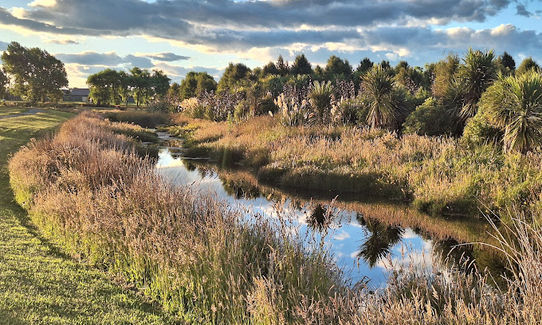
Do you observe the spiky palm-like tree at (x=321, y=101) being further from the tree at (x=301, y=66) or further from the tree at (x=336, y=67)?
the tree at (x=301, y=66)

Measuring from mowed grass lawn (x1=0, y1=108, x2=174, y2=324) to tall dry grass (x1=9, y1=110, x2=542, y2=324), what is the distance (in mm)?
316

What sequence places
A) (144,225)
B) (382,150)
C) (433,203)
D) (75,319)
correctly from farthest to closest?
(382,150) < (433,203) < (144,225) < (75,319)

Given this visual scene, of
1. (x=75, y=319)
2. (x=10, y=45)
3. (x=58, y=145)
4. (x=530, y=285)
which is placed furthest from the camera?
(x=10, y=45)

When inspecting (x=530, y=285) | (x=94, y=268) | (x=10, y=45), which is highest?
(x=10, y=45)

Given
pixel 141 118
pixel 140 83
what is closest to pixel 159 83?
pixel 140 83

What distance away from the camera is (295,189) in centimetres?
1290

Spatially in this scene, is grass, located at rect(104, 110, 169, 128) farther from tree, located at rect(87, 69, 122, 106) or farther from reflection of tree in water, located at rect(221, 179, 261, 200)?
tree, located at rect(87, 69, 122, 106)

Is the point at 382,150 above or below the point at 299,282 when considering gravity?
above

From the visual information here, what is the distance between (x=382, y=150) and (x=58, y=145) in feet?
34.6

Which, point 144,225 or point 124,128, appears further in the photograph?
point 124,128

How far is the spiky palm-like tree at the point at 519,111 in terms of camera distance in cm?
1137

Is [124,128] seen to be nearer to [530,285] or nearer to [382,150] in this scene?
[382,150]

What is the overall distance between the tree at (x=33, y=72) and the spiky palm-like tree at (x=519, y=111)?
7050 centimetres

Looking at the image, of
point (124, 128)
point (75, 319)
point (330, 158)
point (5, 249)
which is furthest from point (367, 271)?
point (124, 128)
